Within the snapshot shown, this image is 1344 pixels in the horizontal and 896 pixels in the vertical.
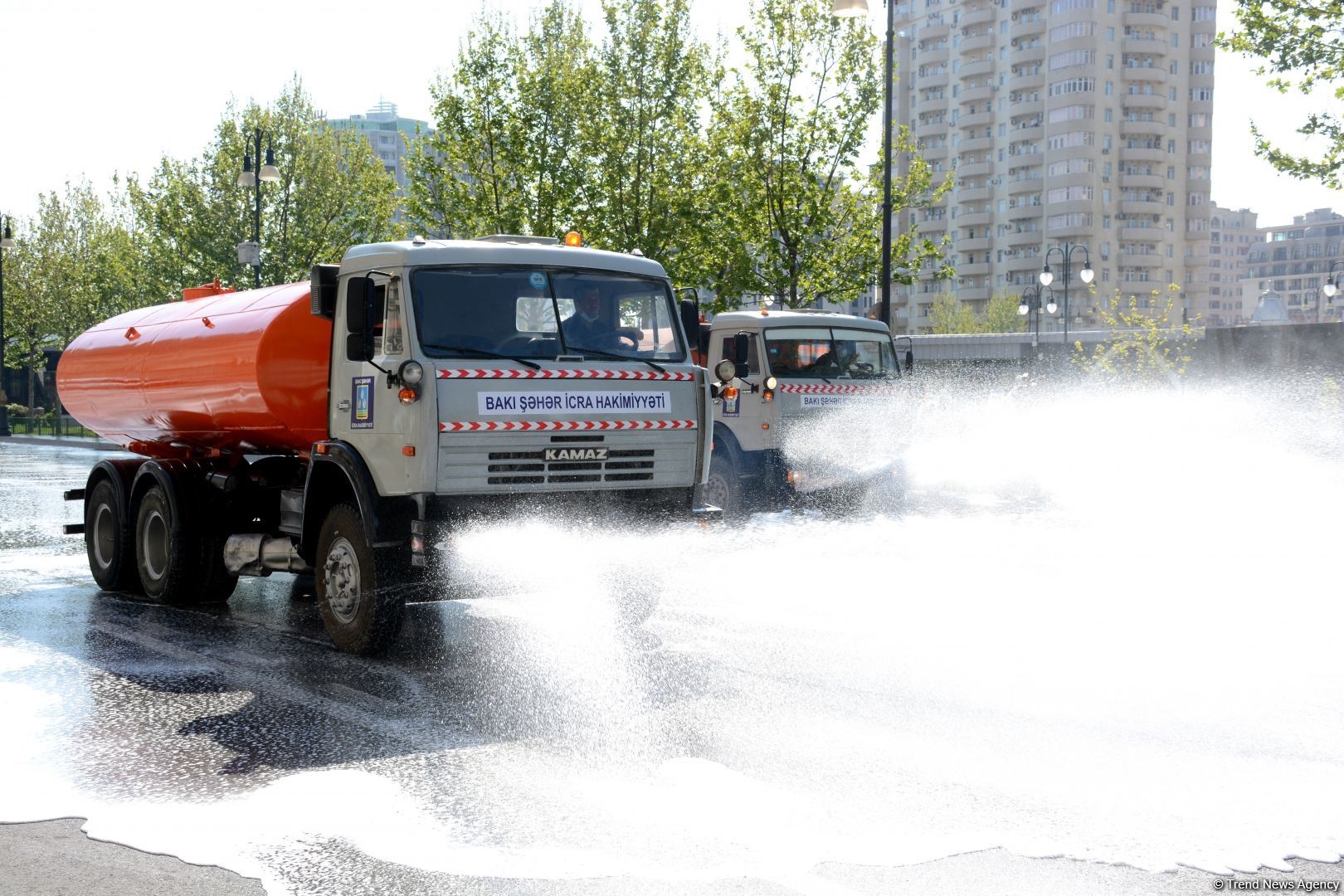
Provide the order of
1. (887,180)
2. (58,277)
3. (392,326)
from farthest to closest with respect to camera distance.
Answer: (58,277) < (887,180) < (392,326)

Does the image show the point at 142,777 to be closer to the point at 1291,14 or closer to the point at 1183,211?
the point at 1291,14

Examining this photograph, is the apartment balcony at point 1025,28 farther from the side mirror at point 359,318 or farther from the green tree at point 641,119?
the side mirror at point 359,318

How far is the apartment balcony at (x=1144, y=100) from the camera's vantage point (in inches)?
4373

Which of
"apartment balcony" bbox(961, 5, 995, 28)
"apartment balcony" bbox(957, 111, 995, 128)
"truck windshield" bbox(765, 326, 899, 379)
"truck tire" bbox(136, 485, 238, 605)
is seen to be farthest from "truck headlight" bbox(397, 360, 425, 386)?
"apartment balcony" bbox(961, 5, 995, 28)


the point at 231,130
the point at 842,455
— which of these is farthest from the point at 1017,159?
the point at 842,455

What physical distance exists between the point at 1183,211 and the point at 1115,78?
13.4m

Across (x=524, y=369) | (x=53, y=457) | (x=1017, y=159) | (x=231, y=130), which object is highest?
(x=1017, y=159)

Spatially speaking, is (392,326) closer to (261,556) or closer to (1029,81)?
(261,556)

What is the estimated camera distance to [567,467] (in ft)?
26.8

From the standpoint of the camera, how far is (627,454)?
27.6 ft

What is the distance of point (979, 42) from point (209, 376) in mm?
118659

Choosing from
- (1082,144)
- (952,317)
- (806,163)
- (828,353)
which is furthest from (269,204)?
(1082,144)

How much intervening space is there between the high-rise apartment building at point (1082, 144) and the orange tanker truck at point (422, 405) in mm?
99307

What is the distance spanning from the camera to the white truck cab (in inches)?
639
